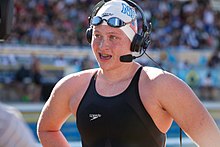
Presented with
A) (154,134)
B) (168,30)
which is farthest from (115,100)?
(168,30)

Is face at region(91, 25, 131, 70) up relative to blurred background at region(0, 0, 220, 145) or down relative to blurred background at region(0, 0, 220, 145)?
up

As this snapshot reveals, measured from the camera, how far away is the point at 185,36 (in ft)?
60.9

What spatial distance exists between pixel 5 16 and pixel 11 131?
515 millimetres

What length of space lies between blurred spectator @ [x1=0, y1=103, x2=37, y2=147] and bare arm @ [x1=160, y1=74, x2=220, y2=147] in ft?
4.01

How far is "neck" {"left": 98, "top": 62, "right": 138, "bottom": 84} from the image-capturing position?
2.65 metres

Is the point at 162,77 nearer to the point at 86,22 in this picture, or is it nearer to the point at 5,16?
the point at 5,16

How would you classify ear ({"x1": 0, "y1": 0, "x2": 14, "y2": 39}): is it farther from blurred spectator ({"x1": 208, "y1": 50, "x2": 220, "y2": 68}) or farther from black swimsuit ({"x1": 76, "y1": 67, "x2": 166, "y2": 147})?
blurred spectator ({"x1": 208, "y1": 50, "x2": 220, "y2": 68})

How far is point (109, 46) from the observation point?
2576mm

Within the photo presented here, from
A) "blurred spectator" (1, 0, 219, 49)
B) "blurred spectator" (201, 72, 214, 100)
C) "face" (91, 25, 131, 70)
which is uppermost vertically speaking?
"face" (91, 25, 131, 70)

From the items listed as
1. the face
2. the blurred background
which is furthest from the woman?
the blurred background

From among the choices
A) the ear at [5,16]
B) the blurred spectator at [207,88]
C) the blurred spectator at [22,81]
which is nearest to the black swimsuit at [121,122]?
the ear at [5,16]

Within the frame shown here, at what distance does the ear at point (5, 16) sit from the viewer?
1.69 m

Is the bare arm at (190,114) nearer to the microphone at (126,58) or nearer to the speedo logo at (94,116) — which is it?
the microphone at (126,58)

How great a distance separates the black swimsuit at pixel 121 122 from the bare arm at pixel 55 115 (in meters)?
0.21
